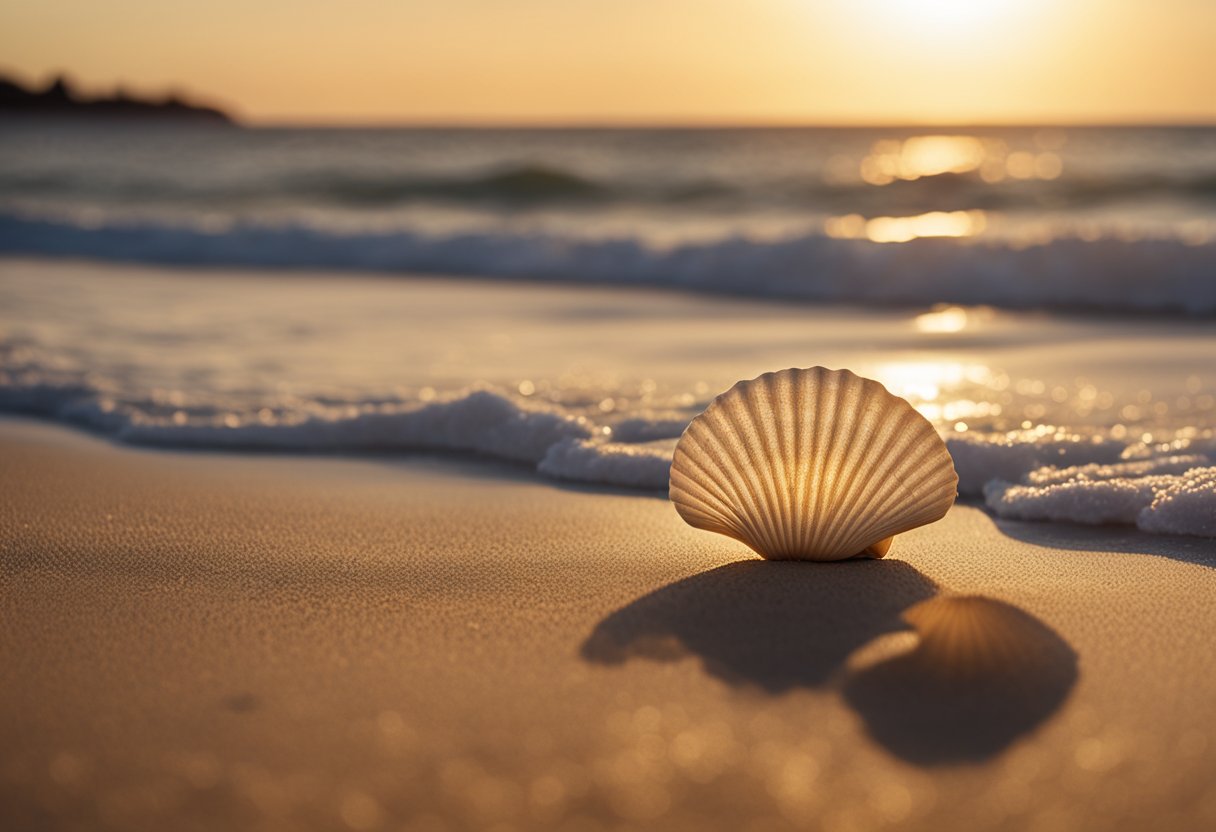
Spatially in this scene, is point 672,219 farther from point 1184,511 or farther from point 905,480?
point 905,480

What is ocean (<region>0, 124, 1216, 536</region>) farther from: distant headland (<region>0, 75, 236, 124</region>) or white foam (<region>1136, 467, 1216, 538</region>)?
distant headland (<region>0, 75, 236, 124</region>)

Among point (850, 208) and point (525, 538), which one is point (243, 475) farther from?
point (850, 208)

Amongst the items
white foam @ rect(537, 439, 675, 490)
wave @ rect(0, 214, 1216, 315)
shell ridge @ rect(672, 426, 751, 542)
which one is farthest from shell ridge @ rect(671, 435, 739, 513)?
wave @ rect(0, 214, 1216, 315)

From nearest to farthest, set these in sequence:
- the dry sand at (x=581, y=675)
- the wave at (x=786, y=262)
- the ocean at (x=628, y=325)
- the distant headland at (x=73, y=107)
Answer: the dry sand at (x=581, y=675) < the ocean at (x=628, y=325) < the wave at (x=786, y=262) < the distant headland at (x=73, y=107)

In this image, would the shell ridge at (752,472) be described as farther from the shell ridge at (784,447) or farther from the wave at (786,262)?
the wave at (786,262)

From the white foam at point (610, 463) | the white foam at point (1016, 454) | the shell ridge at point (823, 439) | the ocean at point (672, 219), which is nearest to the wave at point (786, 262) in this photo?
the ocean at point (672, 219)

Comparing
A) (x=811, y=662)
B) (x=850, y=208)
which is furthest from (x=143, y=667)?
(x=850, y=208)
